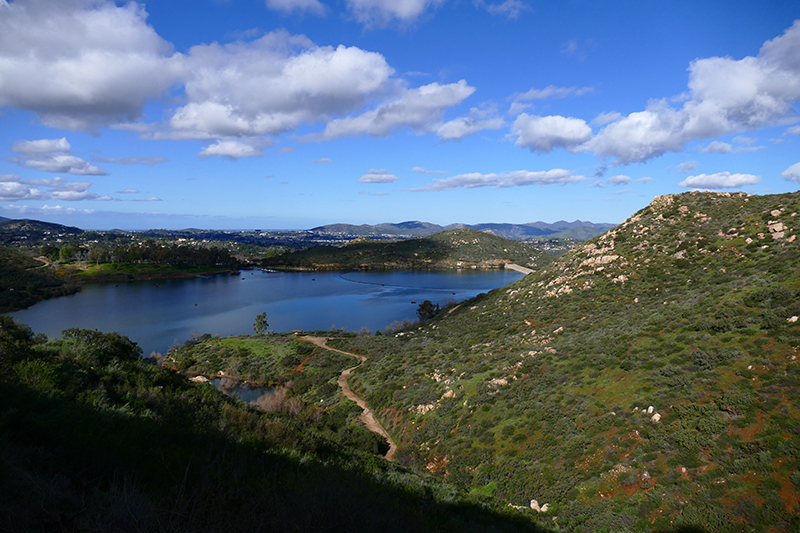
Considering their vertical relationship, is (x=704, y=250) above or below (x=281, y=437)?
above

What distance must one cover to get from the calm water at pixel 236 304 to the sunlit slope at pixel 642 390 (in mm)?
39410

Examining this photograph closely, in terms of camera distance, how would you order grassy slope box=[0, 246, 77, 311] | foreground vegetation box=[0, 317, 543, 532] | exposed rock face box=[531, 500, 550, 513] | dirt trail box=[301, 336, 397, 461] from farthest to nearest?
grassy slope box=[0, 246, 77, 311]
dirt trail box=[301, 336, 397, 461]
exposed rock face box=[531, 500, 550, 513]
foreground vegetation box=[0, 317, 543, 532]

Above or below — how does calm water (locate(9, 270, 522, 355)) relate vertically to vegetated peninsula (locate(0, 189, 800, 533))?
below

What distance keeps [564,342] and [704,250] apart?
13578 mm

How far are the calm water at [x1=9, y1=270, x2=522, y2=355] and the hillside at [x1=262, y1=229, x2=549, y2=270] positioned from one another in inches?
961

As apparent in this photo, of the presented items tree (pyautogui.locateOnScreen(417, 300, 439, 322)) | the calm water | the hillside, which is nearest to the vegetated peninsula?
tree (pyautogui.locateOnScreen(417, 300, 439, 322))

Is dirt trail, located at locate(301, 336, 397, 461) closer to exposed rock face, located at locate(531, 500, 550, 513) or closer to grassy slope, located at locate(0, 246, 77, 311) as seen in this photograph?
exposed rock face, located at locate(531, 500, 550, 513)

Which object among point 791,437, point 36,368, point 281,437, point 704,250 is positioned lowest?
point 281,437

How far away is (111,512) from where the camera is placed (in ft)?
13.6

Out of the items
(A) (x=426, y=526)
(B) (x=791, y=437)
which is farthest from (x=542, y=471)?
(A) (x=426, y=526)

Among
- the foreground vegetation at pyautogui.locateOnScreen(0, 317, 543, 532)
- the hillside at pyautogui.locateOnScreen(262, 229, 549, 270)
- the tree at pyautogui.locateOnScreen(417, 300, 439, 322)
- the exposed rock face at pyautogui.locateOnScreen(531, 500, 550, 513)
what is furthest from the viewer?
the hillside at pyautogui.locateOnScreen(262, 229, 549, 270)

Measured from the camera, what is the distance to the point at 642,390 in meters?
13.7

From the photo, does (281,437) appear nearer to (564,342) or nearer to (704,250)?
(564,342)

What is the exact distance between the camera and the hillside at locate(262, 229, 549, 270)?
143 meters
